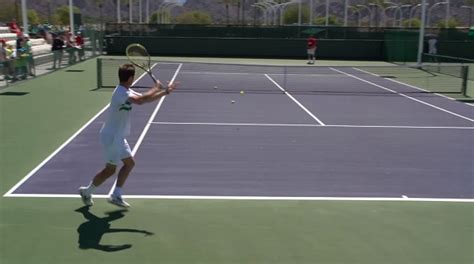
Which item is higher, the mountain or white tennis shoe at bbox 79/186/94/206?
the mountain

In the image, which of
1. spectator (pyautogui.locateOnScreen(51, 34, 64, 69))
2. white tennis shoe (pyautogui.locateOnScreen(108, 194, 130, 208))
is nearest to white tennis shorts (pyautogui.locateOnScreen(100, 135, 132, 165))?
white tennis shoe (pyautogui.locateOnScreen(108, 194, 130, 208))

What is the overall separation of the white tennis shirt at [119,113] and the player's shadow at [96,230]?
94cm

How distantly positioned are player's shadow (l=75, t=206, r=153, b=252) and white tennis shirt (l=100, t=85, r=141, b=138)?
0.94m

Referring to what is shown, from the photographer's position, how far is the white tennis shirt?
20.8 ft

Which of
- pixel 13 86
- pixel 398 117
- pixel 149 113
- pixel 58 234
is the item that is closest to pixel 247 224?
pixel 58 234

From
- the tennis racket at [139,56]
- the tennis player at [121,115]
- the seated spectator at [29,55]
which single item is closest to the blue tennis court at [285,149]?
the tennis player at [121,115]

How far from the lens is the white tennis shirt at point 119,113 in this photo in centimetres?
633

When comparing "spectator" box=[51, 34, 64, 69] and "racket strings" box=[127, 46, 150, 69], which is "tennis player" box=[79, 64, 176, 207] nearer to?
"racket strings" box=[127, 46, 150, 69]

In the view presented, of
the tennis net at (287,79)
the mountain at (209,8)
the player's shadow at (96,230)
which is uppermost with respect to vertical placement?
the mountain at (209,8)

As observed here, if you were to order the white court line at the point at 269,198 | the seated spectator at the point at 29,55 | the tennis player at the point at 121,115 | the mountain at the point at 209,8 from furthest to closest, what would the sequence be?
the mountain at the point at 209,8 → the seated spectator at the point at 29,55 → the white court line at the point at 269,198 → the tennis player at the point at 121,115

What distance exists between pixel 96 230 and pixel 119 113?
1325 mm

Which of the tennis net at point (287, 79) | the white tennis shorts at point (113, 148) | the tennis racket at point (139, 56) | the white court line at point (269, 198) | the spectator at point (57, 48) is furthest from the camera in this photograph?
the spectator at point (57, 48)

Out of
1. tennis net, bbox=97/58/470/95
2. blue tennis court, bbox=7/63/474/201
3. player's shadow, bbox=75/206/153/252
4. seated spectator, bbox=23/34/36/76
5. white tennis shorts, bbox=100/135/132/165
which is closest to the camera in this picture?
player's shadow, bbox=75/206/153/252

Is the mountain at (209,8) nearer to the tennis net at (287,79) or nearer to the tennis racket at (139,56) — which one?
the tennis net at (287,79)
